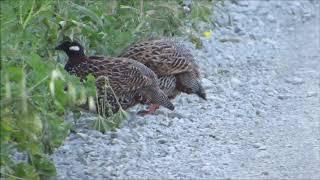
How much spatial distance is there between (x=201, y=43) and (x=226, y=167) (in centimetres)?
335

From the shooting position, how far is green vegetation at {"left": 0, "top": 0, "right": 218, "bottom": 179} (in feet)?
18.1

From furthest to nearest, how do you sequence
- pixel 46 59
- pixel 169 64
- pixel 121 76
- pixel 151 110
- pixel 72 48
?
1. pixel 169 64
2. pixel 151 110
3. pixel 72 48
4. pixel 121 76
5. pixel 46 59

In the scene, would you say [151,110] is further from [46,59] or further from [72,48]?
[46,59]

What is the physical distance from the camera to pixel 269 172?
6.31 m

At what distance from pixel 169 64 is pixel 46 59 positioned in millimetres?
1308

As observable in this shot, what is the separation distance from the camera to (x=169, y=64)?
8.16m

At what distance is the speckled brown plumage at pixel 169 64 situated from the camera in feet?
26.7

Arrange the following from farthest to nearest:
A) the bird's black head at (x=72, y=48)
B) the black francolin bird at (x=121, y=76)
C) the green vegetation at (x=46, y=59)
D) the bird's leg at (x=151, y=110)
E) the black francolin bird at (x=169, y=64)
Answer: the black francolin bird at (x=169, y=64) → the bird's leg at (x=151, y=110) → the bird's black head at (x=72, y=48) → the black francolin bird at (x=121, y=76) → the green vegetation at (x=46, y=59)

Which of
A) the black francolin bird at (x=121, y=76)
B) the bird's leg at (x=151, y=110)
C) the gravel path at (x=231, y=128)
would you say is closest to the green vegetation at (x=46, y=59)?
the black francolin bird at (x=121, y=76)

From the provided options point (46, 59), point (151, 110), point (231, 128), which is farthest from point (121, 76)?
point (231, 128)

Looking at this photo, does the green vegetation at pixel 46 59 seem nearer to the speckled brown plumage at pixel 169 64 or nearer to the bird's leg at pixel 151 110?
the speckled brown plumage at pixel 169 64

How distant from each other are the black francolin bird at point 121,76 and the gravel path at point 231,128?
0.16 metres

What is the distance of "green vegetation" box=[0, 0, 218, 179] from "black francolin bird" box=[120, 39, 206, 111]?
0.31m

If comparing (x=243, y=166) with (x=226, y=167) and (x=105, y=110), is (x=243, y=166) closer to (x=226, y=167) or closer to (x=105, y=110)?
(x=226, y=167)
